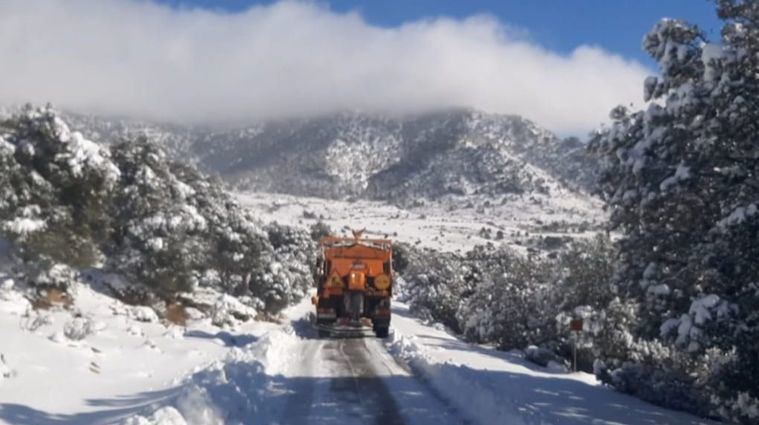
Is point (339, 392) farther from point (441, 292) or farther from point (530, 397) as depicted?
point (441, 292)

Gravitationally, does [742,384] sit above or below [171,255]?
below

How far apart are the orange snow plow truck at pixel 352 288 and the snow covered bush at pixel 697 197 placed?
21223 mm

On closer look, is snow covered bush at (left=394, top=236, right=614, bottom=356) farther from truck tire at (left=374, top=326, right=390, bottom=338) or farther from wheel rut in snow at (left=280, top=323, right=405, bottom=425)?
truck tire at (left=374, top=326, right=390, bottom=338)

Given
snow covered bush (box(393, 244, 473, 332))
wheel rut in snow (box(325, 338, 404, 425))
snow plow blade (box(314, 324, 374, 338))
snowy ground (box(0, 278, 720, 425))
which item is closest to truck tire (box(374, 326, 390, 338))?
snow plow blade (box(314, 324, 374, 338))

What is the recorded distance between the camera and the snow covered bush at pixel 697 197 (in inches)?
472

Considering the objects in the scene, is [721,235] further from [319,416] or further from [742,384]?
[319,416]

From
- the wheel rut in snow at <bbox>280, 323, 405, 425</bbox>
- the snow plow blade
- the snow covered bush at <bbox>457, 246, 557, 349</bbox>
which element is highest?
the snow covered bush at <bbox>457, 246, 557, 349</bbox>

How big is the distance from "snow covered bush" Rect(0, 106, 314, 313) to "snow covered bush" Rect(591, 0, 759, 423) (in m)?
18.3

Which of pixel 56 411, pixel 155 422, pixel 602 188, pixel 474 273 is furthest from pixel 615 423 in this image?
pixel 474 273

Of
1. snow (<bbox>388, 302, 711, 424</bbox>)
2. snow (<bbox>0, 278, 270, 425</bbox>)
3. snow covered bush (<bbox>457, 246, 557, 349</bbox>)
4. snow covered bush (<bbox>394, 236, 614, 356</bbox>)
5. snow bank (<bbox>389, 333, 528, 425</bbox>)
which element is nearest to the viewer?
snow (<bbox>0, 278, 270, 425</bbox>)

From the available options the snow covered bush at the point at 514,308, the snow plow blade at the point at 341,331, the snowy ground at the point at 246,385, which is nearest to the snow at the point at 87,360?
the snowy ground at the point at 246,385

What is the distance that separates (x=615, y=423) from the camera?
51.8ft

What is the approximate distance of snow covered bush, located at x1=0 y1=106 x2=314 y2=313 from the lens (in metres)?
25.0

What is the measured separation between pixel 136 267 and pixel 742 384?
25.5 meters
